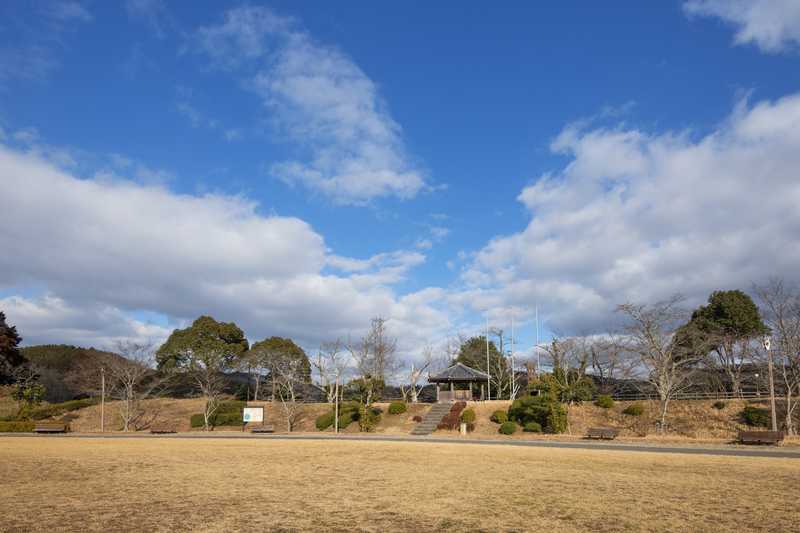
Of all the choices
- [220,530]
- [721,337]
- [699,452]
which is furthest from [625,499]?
[721,337]

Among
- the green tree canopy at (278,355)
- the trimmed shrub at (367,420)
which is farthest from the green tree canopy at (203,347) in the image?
the trimmed shrub at (367,420)

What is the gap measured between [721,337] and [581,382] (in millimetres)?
11978

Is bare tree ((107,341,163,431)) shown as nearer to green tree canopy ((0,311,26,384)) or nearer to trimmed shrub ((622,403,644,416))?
green tree canopy ((0,311,26,384))

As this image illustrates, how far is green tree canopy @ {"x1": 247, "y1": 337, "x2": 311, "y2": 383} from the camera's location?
53125 mm

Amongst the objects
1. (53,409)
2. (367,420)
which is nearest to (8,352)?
(53,409)

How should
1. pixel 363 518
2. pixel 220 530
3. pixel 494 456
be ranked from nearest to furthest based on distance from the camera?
pixel 220 530, pixel 363 518, pixel 494 456

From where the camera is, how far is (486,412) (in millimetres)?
40750

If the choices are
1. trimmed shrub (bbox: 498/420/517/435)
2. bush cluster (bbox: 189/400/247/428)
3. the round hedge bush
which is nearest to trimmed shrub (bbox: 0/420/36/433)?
bush cluster (bbox: 189/400/247/428)

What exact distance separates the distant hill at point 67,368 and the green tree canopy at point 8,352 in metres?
5.84

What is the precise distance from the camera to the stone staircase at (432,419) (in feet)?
124

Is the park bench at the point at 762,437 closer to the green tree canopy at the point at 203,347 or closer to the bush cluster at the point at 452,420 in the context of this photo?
the bush cluster at the point at 452,420

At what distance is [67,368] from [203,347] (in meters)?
18.5

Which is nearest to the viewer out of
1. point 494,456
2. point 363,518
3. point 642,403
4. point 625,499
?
point 363,518

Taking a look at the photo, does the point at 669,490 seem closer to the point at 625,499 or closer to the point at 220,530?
the point at 625,499
